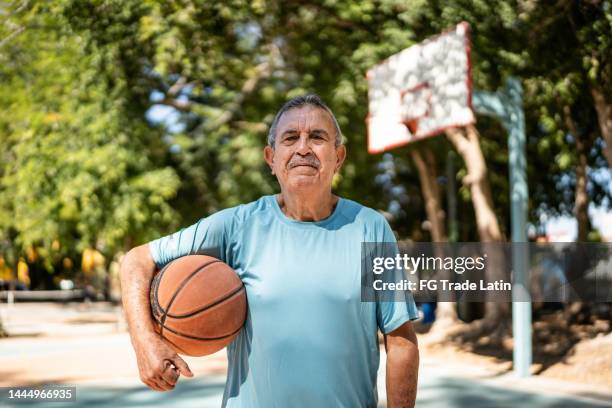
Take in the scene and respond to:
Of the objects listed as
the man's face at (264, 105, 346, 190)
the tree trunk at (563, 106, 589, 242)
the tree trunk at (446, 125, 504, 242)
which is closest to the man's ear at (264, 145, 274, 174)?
the man's face at (264, 105, 346, 190)

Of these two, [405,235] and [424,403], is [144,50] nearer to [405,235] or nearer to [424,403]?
[424,403]

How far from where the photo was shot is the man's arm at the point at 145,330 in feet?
6.32

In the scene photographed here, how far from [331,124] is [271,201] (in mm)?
303

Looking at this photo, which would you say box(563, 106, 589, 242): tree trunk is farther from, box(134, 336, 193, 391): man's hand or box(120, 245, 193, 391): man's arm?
box(134, 336, 193, 391): man's hand

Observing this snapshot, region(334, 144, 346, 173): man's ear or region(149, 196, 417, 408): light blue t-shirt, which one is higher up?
region(334, 144, 346, 173): man's ear

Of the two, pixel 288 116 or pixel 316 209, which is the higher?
pixel 288 116

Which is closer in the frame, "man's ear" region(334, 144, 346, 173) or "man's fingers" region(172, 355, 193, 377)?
"man's fingers" region(172, 355, 193, 377)

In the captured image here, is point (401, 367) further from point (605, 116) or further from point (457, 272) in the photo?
point (605, 116)

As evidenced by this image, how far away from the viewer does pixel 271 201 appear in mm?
2275

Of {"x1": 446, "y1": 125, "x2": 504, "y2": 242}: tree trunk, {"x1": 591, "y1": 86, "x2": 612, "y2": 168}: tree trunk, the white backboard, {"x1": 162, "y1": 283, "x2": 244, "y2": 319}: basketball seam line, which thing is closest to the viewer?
{"x1": 162, "y1": 283, "x2": 244, "y2": 319}: basketball seam line

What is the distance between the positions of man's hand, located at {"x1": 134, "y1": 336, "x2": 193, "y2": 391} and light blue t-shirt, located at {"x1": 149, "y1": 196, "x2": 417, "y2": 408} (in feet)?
0.84

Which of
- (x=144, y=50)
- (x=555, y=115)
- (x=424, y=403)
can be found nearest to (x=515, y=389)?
(x=424, y=403)

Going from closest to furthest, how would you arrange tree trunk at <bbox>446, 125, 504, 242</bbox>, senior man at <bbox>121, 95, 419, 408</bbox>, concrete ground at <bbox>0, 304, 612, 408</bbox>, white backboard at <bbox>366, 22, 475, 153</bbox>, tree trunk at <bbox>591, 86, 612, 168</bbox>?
senior man at <bbox>121, 95, 419, 408</bbox>, concrete ground at <bbox>0, 304, 612, 408</bbox>, white backboard at <bbox>366, 22, 475, 153</bbox>, tree trunk at <bbox>591, 86, 612, 168</bbox>, tree trunk at <bbox>446, 125, 504, 242</bbox>

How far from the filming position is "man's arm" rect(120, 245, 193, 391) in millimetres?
1927
